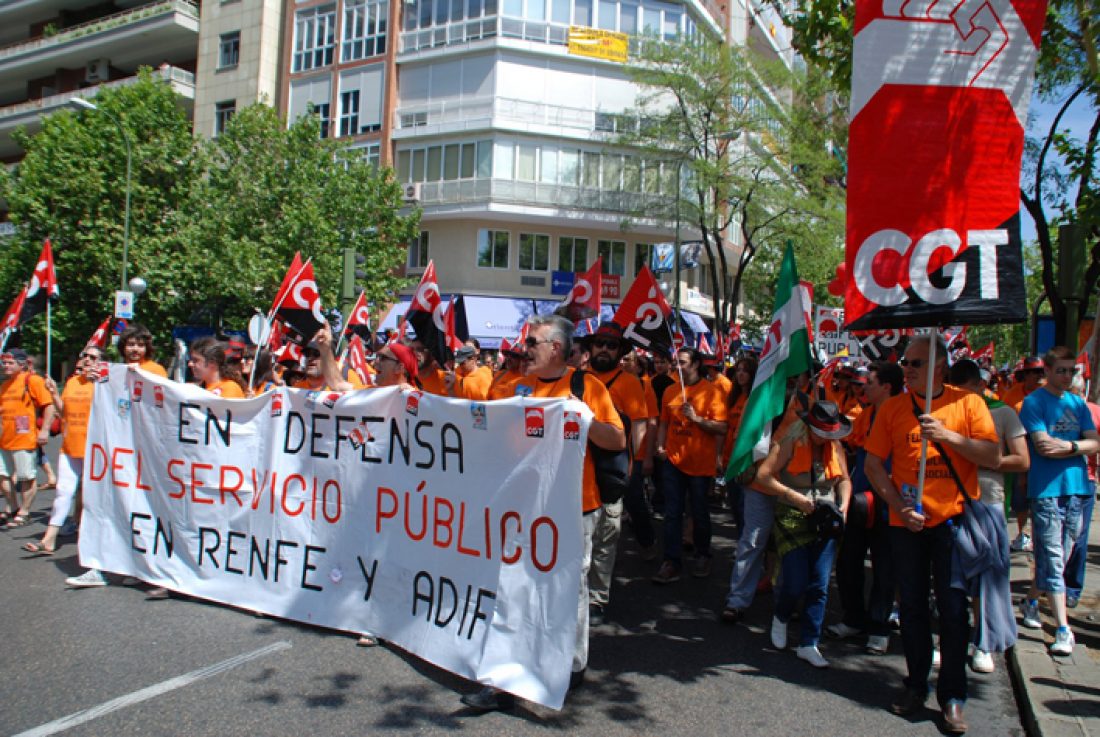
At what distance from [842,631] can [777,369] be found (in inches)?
74.5

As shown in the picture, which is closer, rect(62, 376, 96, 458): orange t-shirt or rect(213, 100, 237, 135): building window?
rect(62, 376, 96, 458): orange t-shirt

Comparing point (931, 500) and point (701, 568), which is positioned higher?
point (931, 500)

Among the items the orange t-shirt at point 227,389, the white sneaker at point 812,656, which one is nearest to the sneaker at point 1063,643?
the white sneaker at point 812,656

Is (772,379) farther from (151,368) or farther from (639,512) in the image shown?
(151,368)

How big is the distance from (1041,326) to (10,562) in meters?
11.9

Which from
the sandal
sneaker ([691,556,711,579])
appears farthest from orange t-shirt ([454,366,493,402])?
the sandal

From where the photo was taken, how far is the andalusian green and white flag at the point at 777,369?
5.15 m

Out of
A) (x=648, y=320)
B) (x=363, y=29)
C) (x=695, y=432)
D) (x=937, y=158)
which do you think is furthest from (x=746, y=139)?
(x=937, y=158)

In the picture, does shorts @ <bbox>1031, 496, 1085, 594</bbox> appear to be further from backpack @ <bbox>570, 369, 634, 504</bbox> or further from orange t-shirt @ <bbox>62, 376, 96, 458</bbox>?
orange t-shirt @ <bbox>62, 376, 96, 458</bbox>

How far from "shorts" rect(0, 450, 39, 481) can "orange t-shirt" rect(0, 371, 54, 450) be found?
65mm

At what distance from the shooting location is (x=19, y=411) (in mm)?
8117

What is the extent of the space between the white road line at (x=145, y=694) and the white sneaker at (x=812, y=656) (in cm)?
304

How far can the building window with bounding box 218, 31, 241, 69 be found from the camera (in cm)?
3788

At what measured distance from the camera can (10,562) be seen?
6.59 metres
